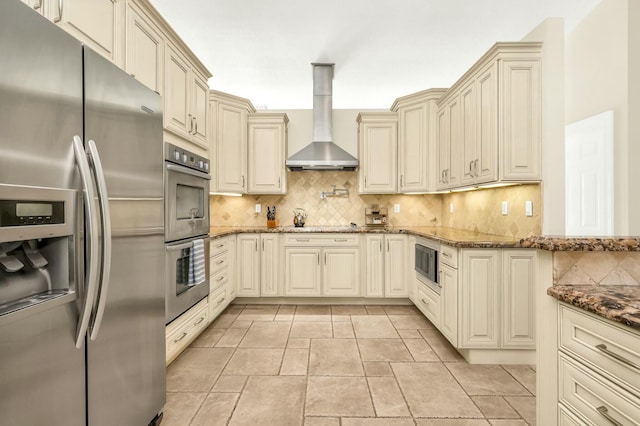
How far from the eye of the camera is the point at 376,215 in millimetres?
4199

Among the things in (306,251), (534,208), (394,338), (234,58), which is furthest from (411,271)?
(234,58)

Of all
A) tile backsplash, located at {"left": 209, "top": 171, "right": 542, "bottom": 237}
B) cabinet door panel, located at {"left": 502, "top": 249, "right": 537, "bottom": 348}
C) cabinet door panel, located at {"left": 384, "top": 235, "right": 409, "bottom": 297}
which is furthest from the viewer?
tile backsplash, located at {"left": 209, "top": 171, "right": 542, "bottom": 237}

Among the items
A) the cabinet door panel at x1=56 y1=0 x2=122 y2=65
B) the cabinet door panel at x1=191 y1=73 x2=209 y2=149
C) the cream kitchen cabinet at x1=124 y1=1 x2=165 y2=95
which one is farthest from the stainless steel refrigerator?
the cabinet door panel at x1=191 y1=73 x2=209 y2=149

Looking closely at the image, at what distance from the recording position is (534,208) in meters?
2.50

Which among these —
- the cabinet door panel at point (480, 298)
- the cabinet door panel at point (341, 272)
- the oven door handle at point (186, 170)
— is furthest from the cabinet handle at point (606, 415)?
the cabinet door panel at point (341, 272)

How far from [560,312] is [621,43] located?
2914 mm

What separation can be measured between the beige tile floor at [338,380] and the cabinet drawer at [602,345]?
0.93 metres

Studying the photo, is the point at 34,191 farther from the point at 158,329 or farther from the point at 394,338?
the point at 394,338

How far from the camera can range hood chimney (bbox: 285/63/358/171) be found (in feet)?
12.6

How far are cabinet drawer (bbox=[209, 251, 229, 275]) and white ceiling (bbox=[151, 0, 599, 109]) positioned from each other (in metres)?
2.12

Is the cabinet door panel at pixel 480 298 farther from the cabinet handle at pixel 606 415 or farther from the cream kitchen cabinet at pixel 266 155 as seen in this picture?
the cream kitchen cabinet at pixel 266 155

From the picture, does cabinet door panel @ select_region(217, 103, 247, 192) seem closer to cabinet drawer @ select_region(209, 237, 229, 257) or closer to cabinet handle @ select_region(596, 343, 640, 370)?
cabinet drawer @ select_region(209, 237, 229, 257)

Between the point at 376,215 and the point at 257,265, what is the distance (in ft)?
5.50

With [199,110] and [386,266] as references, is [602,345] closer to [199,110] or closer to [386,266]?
[386,266]
